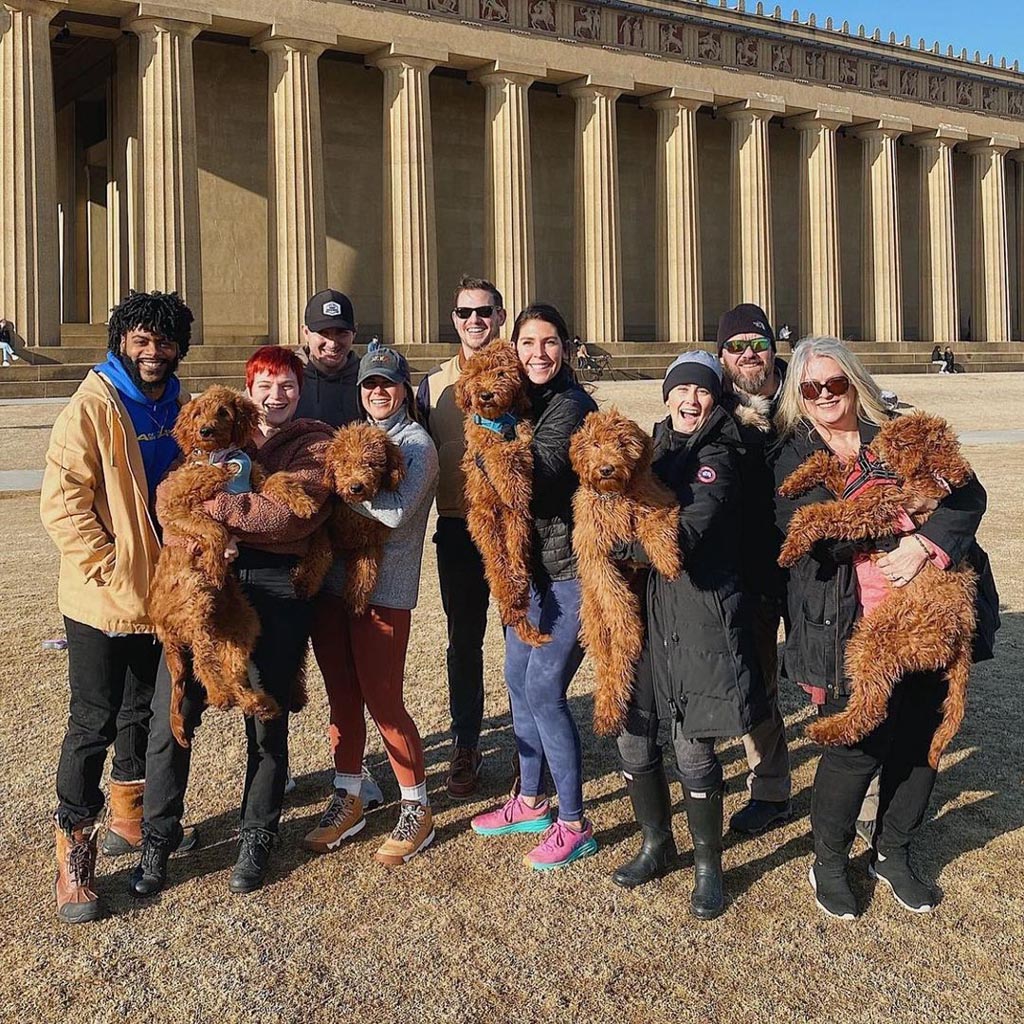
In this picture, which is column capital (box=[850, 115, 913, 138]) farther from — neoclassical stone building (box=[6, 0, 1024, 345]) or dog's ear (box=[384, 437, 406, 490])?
dog's ear (box=[384, 437, 406, 490])

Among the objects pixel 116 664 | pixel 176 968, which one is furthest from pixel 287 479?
pixel 176 968

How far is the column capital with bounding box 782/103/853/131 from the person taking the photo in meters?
40.9

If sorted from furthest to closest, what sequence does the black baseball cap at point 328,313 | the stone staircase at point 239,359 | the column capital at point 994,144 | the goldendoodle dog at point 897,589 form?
the column capital at point 994,144, the stone staircase at point 239,359, the black baseball cap at point 328,313, the goldendoodle dog at point 897,589

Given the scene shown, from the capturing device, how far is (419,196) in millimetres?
32531

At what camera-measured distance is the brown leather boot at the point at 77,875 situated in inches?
170

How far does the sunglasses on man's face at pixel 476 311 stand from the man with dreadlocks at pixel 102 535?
5.06 feet

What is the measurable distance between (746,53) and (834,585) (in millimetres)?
39951

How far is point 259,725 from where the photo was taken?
→ 4.66 metres

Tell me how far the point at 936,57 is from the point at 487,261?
23669mm

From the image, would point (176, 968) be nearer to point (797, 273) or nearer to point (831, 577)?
point (831, 577)

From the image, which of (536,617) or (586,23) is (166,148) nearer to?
(586,23)

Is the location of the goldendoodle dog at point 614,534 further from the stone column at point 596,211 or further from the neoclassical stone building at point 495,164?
the stone column at point 596,211

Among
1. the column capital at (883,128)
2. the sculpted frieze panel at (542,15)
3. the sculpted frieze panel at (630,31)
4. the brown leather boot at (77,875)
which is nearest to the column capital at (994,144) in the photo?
the column capital at (883,128)

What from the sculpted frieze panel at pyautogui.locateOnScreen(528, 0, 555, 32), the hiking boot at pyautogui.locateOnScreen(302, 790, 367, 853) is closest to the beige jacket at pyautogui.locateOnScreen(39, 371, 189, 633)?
the hiking boot at pyautogui.locateOnScreen(302, 790, 367, 853)
